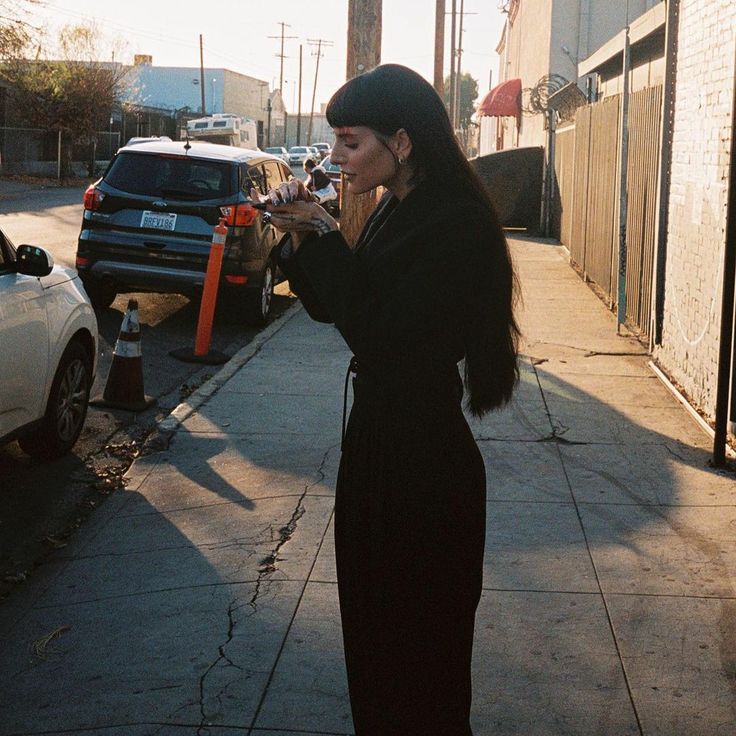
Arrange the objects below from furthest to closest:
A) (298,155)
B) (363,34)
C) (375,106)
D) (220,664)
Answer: (298,155) < (363,34) < (220,664) < (375,106)

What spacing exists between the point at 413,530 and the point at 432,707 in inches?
16.5

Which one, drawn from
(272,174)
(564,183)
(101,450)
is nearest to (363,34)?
(272,174)

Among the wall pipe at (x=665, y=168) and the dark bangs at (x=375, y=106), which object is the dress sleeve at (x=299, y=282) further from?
the wall pipe at (x=665, y=168)

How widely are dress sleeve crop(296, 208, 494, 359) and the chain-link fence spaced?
4325cm

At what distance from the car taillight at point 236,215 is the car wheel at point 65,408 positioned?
410 cm

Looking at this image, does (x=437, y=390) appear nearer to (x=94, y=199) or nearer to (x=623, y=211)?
(x=623, y=211)

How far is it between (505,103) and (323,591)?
31409 millimetres

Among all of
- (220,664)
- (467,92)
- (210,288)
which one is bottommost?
(220,664)

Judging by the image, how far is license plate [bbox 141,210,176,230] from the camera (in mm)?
11242

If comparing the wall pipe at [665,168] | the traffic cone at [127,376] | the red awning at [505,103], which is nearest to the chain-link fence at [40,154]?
the red awning at [505,103]

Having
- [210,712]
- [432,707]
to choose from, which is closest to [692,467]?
[210,712]

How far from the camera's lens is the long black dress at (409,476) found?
8.48 feet

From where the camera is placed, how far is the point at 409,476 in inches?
106

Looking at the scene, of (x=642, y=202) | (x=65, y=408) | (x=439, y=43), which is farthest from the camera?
(x=439, y=43)
